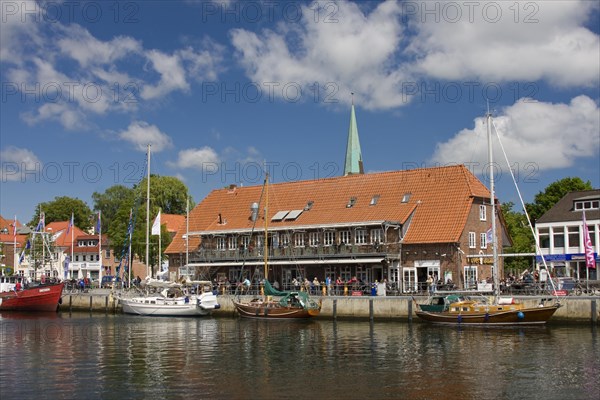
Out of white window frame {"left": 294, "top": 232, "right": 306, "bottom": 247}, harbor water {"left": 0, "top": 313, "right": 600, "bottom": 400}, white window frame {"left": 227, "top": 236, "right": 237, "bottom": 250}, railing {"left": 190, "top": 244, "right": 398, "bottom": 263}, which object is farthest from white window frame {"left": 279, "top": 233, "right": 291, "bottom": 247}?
harbor water {"left": 0, "top": 313, "right": 600, "bottom": 400}

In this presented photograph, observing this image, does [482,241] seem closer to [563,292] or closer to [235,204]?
[563,292]

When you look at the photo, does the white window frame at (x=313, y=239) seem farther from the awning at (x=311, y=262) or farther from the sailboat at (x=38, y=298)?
the sailboat at (x=38, y=298)

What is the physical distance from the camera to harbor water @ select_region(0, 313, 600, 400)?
24.3m

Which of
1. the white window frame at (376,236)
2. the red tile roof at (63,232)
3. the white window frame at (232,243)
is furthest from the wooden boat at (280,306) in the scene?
the red tile roof at (63,232)

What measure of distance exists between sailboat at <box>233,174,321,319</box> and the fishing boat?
2736mm

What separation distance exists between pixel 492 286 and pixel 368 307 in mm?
8410

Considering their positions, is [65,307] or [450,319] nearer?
[450,319]

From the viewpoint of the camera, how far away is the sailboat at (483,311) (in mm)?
42000

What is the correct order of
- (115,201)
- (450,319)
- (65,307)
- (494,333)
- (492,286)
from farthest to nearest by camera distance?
(115,201) < (65,307) < (492,286) < (450,319) < (494,333)

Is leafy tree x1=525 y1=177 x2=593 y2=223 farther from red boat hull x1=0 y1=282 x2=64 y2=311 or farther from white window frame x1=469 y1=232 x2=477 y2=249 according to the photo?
red boat hull x1=0 y1=282 x2=64 y2=311

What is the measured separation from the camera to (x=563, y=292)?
4416 centimetres

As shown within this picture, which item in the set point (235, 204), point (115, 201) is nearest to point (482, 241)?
point (235, 204)

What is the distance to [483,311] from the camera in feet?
141

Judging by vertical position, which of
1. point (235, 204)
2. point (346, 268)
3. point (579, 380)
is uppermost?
point (235, 204)
